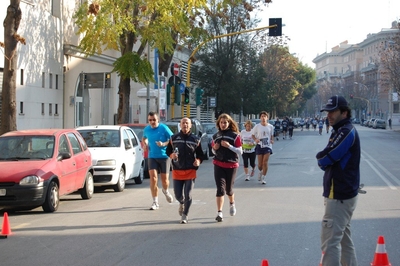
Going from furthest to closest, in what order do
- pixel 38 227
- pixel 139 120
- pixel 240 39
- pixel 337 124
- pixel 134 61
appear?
pixel 240 39 < pixel 139 120 < pixel 134 61 < pixel 38 227 < pixel 337 124

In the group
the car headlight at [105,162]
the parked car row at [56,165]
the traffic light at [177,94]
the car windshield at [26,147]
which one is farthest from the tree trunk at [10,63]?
the traffic light at [177,94]

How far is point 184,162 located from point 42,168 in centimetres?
279

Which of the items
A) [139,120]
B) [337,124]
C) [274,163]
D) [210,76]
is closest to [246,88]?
[210,76]

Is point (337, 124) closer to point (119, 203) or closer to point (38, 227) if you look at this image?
point (38, 227)

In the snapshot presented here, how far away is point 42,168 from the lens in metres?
11.5

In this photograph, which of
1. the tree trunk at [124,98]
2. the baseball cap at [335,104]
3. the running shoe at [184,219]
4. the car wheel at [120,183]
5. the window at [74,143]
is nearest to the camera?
the baseball cap at [335,104]

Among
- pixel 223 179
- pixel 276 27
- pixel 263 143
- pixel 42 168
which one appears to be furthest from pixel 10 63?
pixel 276 27

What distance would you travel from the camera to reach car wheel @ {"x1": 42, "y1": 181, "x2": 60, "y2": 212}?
37.8 ft

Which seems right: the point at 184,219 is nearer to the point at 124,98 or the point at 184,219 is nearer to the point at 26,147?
the point at 26,147

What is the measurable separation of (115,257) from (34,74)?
61.0ft

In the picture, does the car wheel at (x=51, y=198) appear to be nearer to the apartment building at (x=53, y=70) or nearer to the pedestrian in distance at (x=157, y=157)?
the pedestrian in distance at (x=157, y=157)

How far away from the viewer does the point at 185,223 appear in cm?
1041

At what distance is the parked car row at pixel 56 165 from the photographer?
1119 centimetres

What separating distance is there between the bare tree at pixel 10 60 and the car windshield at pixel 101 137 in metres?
2.03
